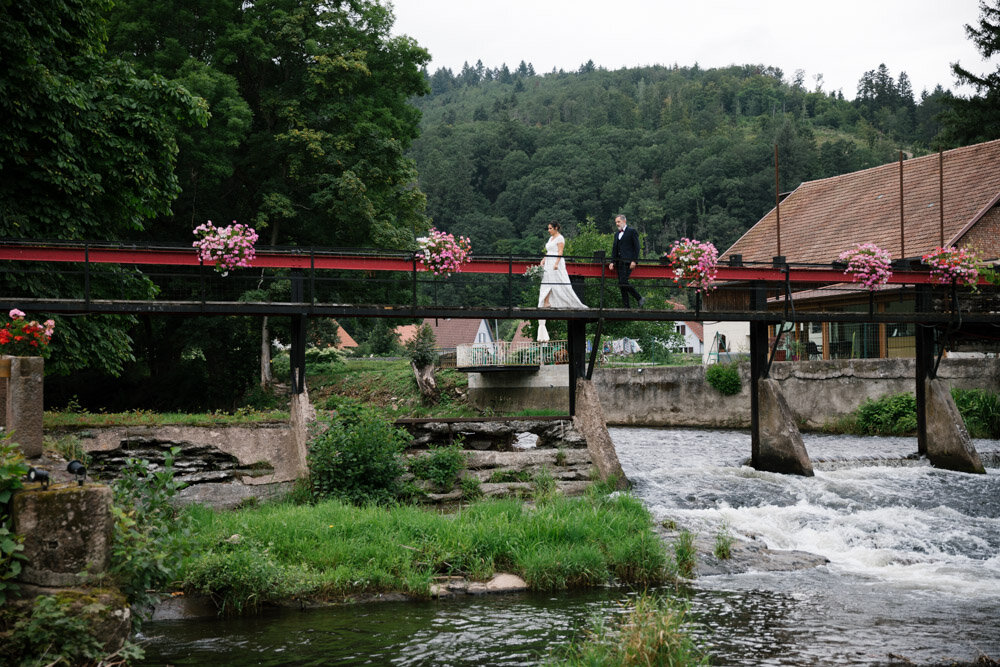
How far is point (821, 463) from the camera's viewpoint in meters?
18.7

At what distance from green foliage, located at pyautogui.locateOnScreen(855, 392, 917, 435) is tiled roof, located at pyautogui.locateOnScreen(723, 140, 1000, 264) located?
7.13 metres

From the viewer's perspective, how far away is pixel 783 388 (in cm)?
3025

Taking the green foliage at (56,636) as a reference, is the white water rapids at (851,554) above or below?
below

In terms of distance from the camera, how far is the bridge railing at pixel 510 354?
3716 centimetres

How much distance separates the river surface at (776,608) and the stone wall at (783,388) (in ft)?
40.2

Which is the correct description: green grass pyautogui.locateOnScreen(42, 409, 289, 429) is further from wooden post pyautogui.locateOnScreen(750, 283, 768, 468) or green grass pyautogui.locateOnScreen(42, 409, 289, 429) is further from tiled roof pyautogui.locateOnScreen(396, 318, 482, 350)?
tiled roof pyautogui.locateOnScreen(396, 318, 482, 350)

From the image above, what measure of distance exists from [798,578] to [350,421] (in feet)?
23.2

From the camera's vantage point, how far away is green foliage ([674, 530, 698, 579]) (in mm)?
11434

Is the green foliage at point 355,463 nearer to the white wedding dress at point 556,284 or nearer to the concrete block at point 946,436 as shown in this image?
the white wedding dress at point 556,284

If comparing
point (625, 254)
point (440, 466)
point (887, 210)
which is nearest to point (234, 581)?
point (440, 466)

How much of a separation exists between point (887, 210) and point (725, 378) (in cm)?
1076

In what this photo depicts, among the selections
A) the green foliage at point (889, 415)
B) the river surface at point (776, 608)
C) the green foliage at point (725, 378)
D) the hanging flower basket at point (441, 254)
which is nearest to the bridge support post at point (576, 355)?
the river surface at point (776, 608)

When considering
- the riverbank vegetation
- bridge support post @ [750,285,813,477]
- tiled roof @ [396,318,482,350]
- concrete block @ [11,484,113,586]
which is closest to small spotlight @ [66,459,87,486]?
concrete block @ [11,484,113,586]

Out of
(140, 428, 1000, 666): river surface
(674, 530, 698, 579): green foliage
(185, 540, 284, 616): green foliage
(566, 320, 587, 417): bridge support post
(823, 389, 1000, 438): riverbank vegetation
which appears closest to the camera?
(140, 428, 1000, 666): river surface
